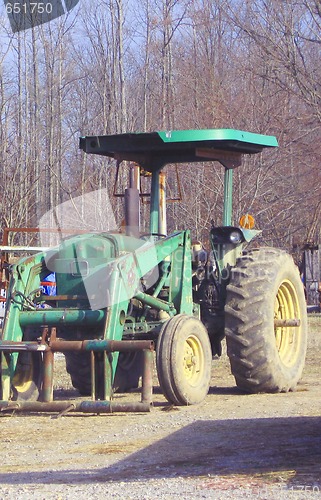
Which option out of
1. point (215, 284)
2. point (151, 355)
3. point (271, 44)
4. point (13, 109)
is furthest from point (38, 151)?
point (151, 355)

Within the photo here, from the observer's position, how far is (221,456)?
20.5 feet

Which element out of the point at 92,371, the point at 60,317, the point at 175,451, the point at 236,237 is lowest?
the point at 175,451

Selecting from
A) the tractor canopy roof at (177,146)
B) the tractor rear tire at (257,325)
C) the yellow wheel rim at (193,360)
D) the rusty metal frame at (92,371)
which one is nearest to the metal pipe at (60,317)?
the rusty metal frame at (92,371)

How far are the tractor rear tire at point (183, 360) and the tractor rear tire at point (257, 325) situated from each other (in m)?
0.35

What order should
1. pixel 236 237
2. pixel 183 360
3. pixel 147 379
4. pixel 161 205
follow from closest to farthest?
pixel 147 379 → pixel 183 360 → pixel 236 237 → pixel 161 205

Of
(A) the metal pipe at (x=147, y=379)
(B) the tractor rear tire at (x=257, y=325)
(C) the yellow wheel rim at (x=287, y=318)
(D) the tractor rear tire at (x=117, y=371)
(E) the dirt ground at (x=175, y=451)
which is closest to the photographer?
(E) the dirt ground at (x=175, y=451)

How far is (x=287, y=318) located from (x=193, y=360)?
199 cm

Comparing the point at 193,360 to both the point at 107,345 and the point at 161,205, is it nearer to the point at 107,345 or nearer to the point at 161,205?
the point at 107,345

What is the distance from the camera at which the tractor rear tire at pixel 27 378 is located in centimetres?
880

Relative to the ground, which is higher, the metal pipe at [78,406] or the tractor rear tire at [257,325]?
the tractor rear tire at [257,325]

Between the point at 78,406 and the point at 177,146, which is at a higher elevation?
the point at 177,146

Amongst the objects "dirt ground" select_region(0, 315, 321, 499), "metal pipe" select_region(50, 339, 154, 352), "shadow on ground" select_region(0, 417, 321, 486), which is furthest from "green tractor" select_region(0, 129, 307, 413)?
"shadow on ground" select_region(0, 417, 321, 486)

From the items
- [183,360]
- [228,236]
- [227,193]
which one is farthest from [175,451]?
[227,193]

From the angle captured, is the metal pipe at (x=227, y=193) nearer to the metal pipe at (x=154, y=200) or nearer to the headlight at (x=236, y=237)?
the headlight at (x=236, y=237)
